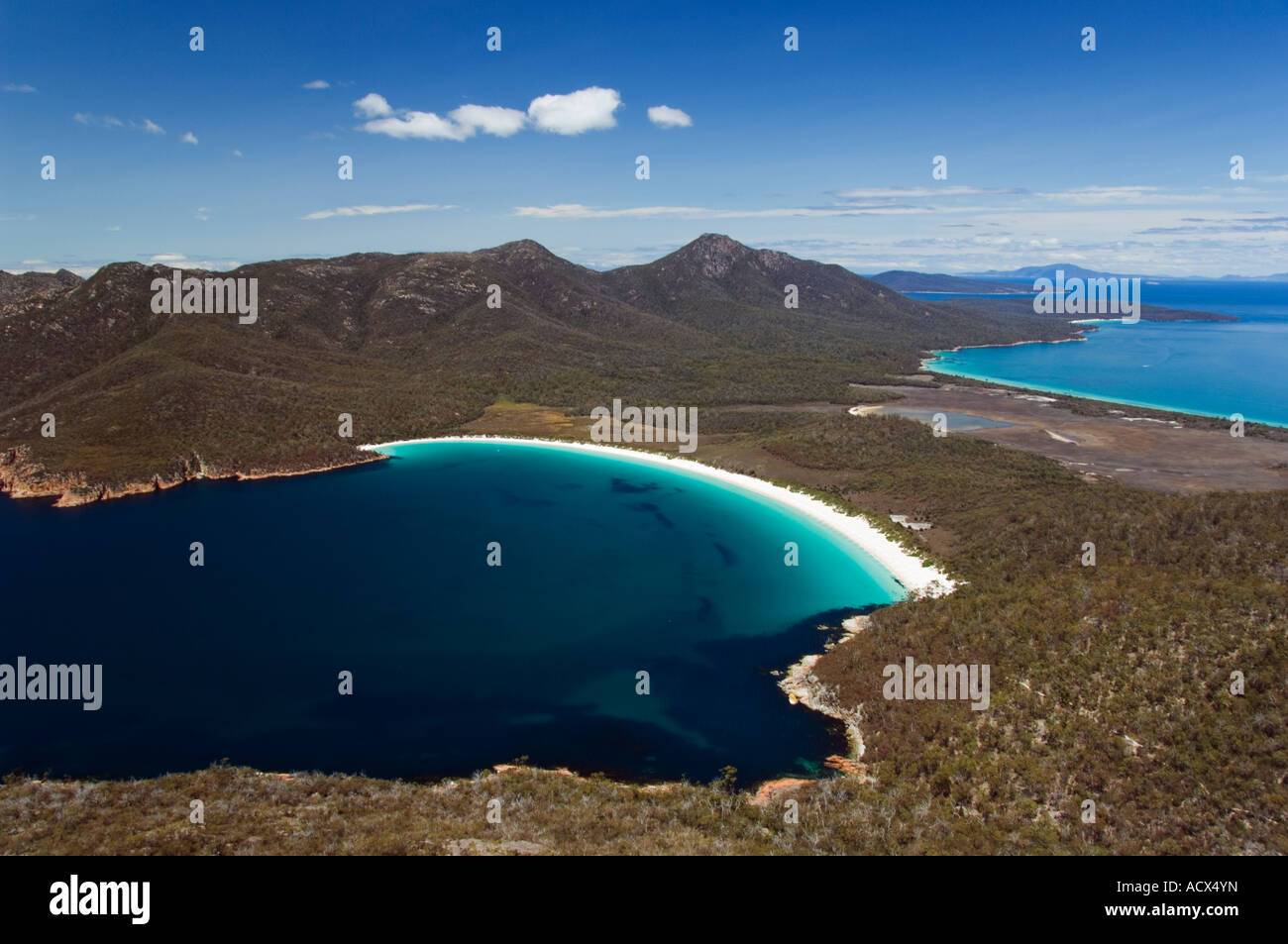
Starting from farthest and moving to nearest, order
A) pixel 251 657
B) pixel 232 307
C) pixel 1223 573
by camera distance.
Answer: pixel 232 307
pixel 251 657
pixel 1223 573

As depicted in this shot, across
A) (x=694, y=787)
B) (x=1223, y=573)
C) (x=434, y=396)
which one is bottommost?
(x=694, y=787)

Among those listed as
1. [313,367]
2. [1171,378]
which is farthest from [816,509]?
[1171,378]

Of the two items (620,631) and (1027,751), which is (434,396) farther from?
(1027,751)

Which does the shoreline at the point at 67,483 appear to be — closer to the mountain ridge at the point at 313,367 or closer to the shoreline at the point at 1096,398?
the mountain ridge at the point at 313,367
